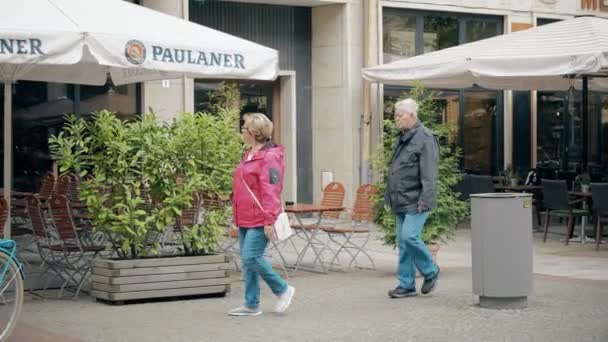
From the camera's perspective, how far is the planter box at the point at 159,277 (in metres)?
10.3

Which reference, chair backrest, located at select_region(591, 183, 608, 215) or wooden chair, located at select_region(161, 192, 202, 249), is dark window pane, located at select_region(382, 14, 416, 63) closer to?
chair backrest, located at select_region(591, 183, 608, 215)

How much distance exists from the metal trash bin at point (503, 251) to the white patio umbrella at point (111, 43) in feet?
9.28

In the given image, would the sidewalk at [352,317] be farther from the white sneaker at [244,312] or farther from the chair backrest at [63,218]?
the chair backrest at [63,218]

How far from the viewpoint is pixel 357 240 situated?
55.2ft

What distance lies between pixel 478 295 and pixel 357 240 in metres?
6.73

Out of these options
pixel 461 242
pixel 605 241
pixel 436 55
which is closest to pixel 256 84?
pixel 436 55

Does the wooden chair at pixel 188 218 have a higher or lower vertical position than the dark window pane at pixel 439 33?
lower

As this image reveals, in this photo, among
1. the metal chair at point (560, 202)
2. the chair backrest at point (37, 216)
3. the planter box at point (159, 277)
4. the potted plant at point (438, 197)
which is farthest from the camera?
the metal chair at point (560, 202)

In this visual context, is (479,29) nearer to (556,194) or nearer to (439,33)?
(439,33)

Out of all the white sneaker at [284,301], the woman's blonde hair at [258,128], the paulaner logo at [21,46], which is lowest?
the white sneaker at [284,301]

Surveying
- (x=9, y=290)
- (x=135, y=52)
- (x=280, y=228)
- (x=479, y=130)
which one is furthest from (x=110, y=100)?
(x=9, y=290)

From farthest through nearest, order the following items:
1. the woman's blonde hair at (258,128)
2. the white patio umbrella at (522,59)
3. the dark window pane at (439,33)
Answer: the dark window pane at (439,33), the white patio umbrella at (522,59), the woman's blonde hair at (258,128)

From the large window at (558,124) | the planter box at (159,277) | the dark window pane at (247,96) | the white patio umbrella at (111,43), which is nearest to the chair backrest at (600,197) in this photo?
the white patio umbrella at (111,43)

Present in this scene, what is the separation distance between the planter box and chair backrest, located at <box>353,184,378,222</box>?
250 cm
